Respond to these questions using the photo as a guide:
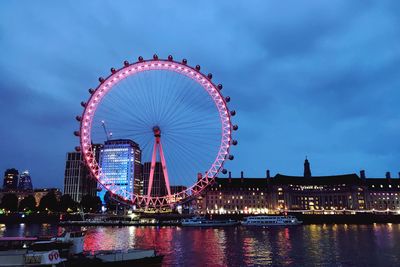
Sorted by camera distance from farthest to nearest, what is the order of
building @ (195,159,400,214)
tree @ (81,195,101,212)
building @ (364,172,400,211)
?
building @ (195,159,400,214) → building @ (364,172,400,211) → tree @ (81,195,101,212)

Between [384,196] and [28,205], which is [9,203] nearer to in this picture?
[28,205]

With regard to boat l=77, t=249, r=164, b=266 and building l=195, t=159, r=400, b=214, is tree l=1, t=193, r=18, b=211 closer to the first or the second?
building l=195, t=159, r=400, b=214

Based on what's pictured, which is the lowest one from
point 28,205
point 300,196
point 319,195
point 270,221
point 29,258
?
point 29,258

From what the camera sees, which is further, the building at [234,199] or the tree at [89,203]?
the building at [234,199]

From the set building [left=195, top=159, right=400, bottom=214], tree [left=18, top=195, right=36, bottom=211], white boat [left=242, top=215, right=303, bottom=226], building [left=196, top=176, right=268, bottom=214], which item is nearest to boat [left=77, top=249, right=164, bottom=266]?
white boat [left=242, top=215, right=303, bottom=226]

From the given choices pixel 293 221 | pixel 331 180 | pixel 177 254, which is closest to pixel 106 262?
pixel 177 254

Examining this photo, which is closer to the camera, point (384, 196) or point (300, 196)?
point (384, 196)

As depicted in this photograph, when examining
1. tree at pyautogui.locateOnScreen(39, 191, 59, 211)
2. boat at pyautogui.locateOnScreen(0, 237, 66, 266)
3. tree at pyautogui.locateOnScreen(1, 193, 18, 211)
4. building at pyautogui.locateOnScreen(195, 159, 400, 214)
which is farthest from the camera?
building at pyautogui.locateOnScreen(195, 159, 400, 214)

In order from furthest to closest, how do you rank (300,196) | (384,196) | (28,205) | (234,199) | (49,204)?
1. (300,196)
2. (234,199)
3. (384,196)
4. (28,205)
5. (49,204)

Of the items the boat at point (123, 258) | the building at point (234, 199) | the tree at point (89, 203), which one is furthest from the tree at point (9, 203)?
the boat at point (123, 258)

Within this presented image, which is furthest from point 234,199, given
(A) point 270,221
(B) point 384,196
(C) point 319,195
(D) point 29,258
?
(D) point 29,258

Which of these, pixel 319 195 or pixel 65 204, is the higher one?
pixel 319 195

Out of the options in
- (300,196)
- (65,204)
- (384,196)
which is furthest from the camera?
(300,196)

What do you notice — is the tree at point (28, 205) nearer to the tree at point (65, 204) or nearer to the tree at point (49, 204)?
the tree at point (49, 204)
